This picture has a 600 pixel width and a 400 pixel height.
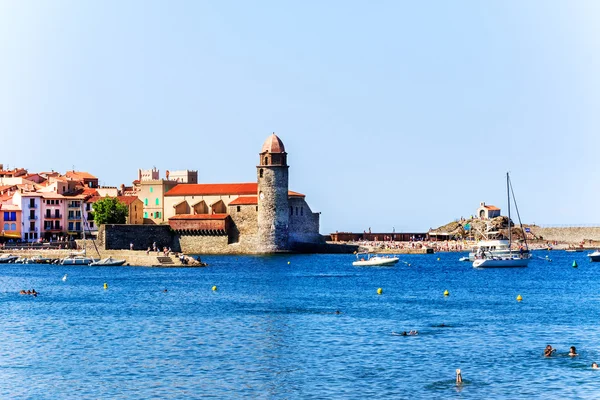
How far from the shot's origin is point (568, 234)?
145 meters

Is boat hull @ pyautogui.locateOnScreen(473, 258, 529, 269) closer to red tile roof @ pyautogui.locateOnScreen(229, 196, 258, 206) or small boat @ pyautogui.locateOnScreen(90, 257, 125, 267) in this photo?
red tile roof @ pyautogui.locateOnScreen(229, 196, 258, 206)

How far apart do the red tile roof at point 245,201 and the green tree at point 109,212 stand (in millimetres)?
13671

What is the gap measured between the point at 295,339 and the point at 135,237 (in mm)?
72192

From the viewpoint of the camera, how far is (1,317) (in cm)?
4588

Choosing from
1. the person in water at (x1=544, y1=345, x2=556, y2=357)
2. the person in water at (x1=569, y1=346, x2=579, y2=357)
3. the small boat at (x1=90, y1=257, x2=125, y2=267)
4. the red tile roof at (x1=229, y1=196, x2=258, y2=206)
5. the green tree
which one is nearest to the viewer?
the person in water at (x1=569, y1=346, x2=579, y2=357)

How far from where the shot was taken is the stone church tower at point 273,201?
104562mm

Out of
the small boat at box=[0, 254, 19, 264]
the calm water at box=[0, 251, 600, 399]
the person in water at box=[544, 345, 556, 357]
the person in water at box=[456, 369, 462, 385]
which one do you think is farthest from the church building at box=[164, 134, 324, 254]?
the person in water at box=[456, 369, 462, 385]

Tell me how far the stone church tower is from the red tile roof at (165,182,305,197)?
7917mm

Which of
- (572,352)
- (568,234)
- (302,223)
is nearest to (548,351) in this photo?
(572,352)

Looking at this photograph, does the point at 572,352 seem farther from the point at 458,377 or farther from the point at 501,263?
the point at 501,263

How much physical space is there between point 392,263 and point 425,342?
57144mm

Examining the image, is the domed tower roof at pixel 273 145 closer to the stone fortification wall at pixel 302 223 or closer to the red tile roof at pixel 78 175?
the stone fortification wall at pixel 302 223

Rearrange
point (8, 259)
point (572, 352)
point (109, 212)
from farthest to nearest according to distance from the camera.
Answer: point (109, 212), point (8, 259), point (572, 352)

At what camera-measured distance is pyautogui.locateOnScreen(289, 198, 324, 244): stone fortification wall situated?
11038cm
